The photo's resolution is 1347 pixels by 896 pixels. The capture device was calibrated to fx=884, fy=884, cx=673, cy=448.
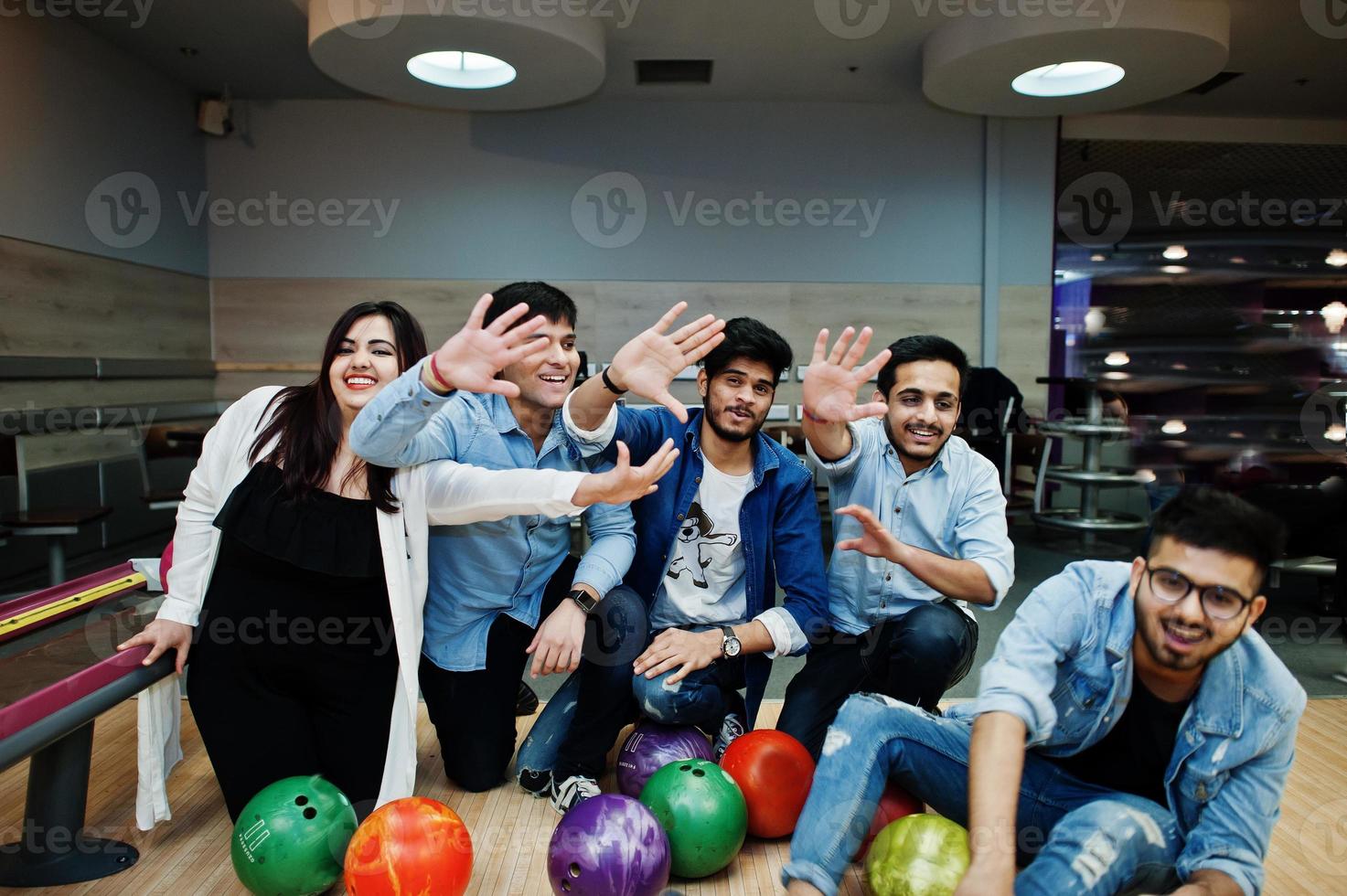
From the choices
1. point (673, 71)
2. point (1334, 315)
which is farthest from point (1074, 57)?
point (1334, 315)

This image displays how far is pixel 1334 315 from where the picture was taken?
292 inches

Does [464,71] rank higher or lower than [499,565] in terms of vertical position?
higher

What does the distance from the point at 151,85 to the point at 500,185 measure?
237 centimetres

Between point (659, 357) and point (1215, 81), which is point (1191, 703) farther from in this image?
point (1215, 81)

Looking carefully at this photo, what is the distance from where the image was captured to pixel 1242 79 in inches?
242

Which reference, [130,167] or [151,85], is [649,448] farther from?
[151,85]

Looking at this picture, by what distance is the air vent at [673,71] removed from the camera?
6027 mm

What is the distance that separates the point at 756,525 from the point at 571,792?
0.81 metres

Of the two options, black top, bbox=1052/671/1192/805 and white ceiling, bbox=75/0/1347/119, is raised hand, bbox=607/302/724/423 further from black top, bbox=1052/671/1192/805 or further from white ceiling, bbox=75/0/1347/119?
white ceiling, bbox=75/0/1347/119

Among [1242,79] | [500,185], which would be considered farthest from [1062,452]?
[500,185]

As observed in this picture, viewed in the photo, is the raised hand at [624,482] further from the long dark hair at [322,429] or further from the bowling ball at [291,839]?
the bowling ball at [291,839]

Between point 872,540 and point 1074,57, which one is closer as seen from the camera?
point 872,540

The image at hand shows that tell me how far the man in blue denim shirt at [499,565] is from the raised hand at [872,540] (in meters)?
0.59

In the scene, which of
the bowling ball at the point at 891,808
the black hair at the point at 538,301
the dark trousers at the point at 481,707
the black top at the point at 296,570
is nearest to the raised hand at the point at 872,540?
the bowling ball at the point at 891,808
